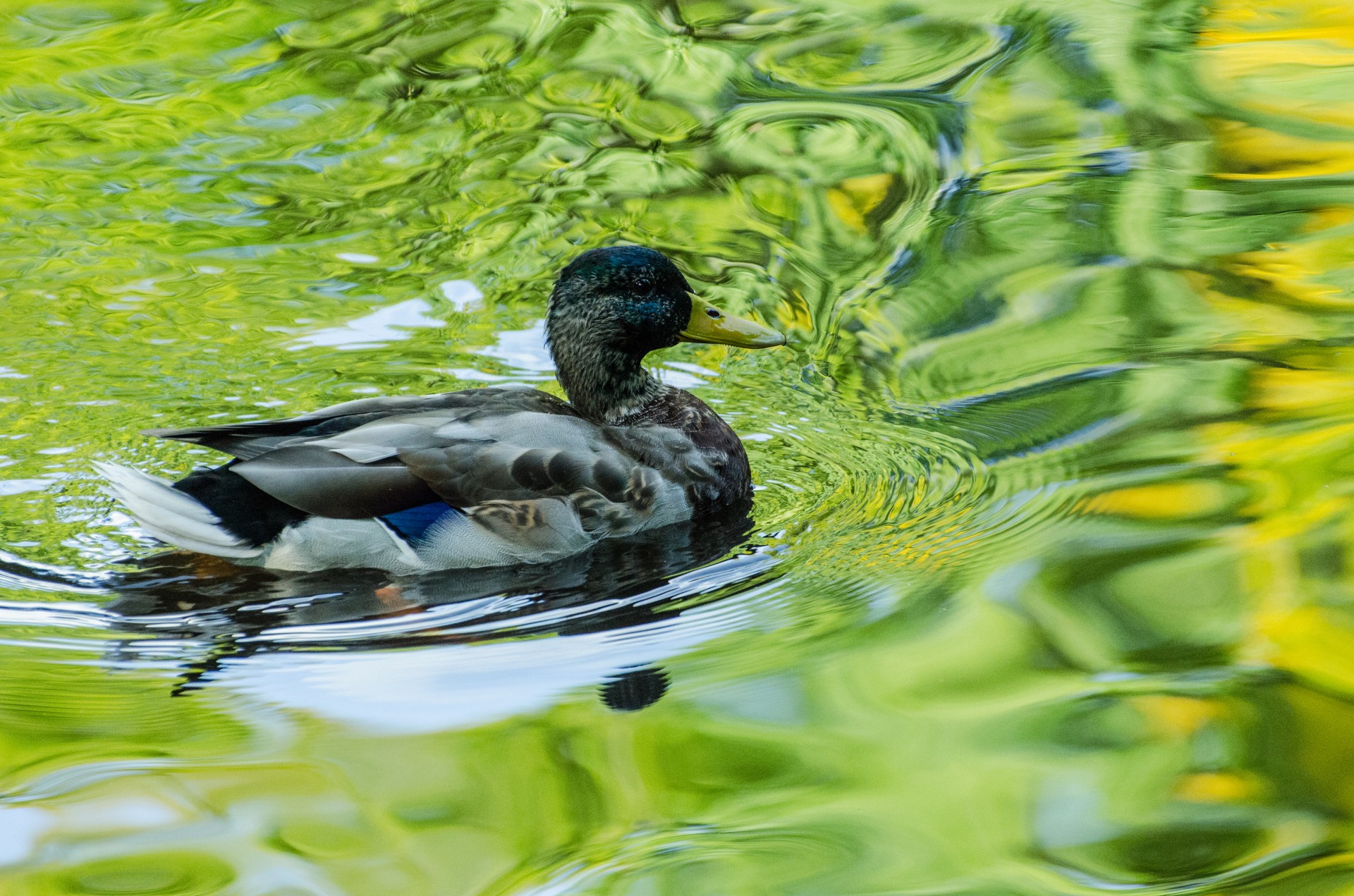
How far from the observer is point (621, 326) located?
5.69 meters

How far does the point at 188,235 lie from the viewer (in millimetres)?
7918

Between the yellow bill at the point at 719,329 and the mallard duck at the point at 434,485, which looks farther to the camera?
the yellow bill at the point at 719,329

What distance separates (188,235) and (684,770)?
5.38 m

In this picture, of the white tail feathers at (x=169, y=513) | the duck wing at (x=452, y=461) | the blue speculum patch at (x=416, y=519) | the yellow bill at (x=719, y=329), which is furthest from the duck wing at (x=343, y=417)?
the yellow bill at (x=719, y=329)

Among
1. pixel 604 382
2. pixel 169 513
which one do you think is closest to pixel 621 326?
pixel 604 382


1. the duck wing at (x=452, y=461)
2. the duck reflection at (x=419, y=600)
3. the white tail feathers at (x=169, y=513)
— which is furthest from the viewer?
the duck wing at (x=452, y=461)

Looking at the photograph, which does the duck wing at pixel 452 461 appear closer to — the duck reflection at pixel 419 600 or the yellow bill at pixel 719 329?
the duck reflection at pixel 419 600

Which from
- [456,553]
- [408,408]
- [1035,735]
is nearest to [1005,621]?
[1035,735]

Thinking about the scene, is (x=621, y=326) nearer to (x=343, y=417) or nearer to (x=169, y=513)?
(x=343, y=417)

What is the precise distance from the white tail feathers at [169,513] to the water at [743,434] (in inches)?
6.0

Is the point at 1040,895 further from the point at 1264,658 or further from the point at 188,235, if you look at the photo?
the point at 188,235

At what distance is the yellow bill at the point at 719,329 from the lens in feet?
18.9

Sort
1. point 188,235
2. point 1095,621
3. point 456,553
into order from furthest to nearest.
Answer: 1. point 188,235
2. point 456,553
3. point 1095,621

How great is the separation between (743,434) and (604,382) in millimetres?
692
